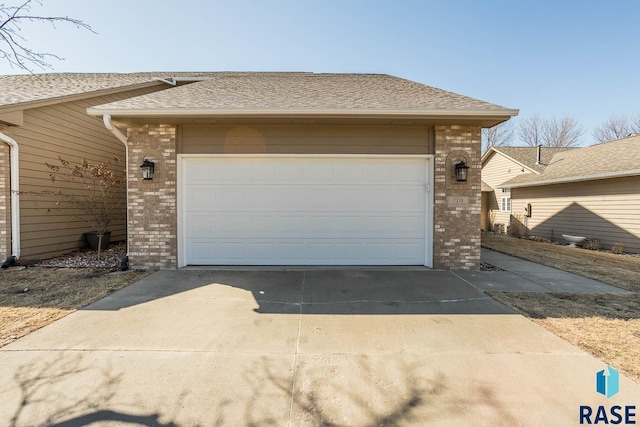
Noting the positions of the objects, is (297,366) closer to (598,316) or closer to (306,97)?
(598,316)

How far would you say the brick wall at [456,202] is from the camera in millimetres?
5605

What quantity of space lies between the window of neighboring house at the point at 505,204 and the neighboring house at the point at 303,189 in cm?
1030

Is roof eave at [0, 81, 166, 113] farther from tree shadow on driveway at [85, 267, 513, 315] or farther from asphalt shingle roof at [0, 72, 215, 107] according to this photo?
tree shadow on driveway at [85, 267, 513, 315]

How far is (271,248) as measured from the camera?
5.82m

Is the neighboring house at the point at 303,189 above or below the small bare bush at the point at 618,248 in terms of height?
above

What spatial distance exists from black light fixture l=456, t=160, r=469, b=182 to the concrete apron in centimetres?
245

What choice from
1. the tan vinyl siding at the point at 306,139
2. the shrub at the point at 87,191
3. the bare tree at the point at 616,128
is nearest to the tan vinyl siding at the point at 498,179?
the tan vinyl siding at the point at 306,139

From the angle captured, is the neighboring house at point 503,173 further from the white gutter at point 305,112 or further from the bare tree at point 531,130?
the bare tree at point 531,130

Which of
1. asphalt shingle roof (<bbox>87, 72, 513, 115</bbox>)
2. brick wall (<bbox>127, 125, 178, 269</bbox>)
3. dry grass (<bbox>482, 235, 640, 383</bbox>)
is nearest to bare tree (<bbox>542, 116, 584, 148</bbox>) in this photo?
dry grass (<bbox>482, 235, 640, 383</bbox>)

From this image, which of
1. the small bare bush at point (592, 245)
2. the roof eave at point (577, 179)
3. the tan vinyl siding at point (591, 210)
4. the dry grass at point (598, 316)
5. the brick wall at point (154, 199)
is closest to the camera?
the dry grass at point (598, 316)

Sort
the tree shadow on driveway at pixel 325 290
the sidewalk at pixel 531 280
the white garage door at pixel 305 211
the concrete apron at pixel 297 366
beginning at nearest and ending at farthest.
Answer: the concrete apron at pixel 297 366 < the tree shadow on driveway at pixel 325 290 < the sidewalk at pixel 531 280 < the white garage door at pixel 305 211

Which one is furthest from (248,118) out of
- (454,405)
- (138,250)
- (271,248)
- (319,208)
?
(454,405)

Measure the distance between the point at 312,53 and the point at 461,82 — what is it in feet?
34.4

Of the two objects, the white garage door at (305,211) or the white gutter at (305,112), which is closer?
the white gutter at (305,112)
